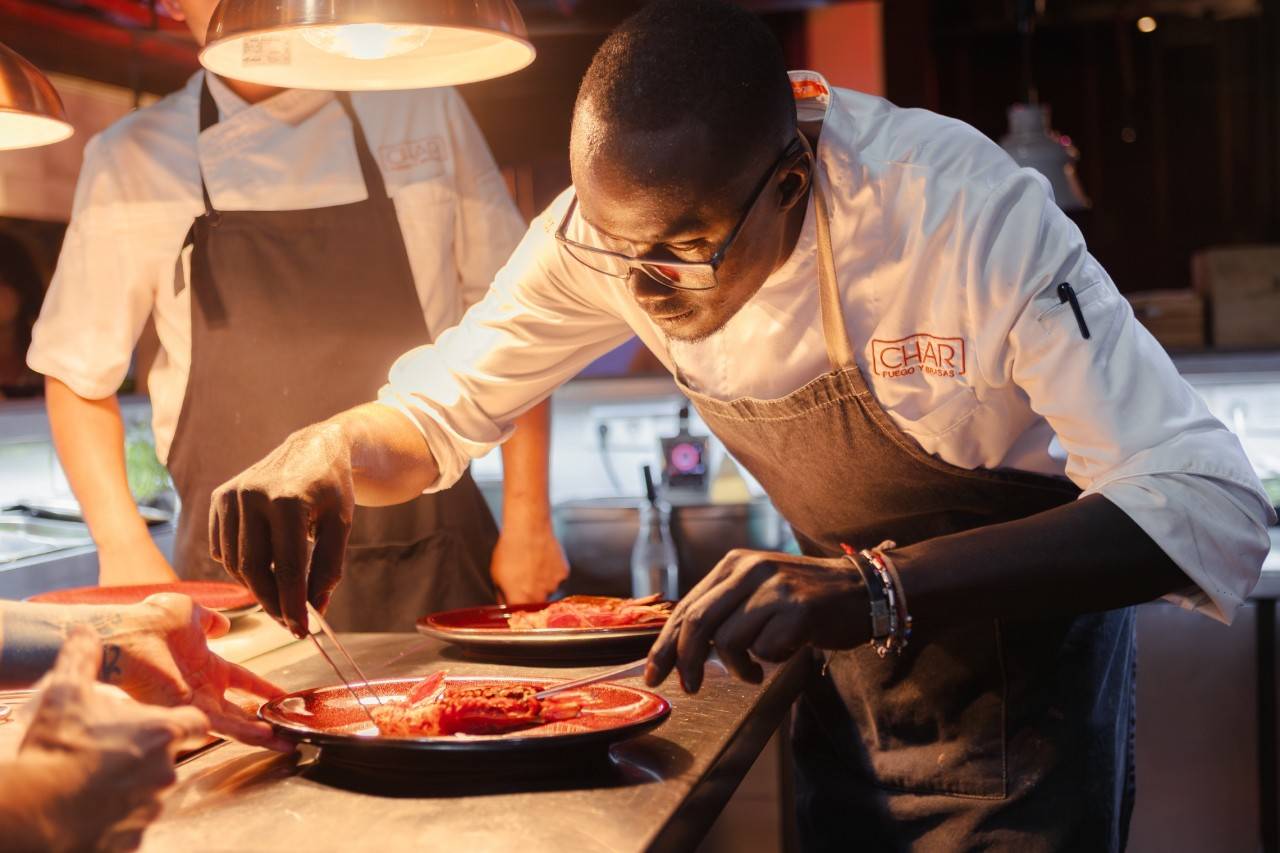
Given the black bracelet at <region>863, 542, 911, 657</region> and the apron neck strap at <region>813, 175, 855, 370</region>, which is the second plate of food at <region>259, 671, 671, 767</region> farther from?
the apron neck strap at <region>813, 175, 855, 370</region>

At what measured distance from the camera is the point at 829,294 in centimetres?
154

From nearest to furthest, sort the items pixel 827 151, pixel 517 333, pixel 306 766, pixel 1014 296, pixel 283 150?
pixel 306 766
pixel 1014 296
pixel 827 151
pixel 517 333
pixel 283 150

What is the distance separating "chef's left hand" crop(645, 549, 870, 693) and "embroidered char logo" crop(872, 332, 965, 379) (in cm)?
39

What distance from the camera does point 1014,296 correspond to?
136 centimetres

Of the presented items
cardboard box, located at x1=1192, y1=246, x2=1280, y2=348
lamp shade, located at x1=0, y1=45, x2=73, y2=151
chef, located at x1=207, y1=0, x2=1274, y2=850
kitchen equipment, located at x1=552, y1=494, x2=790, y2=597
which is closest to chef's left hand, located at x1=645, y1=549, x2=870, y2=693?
chef, located at x1=207, y1=0, x2=1274, y2=850

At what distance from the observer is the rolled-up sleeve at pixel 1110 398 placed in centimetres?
126

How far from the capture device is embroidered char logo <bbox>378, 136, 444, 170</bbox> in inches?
95.9

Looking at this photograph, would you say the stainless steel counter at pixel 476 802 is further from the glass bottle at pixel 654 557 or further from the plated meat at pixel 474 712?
the glass bottle at pixel 654 557

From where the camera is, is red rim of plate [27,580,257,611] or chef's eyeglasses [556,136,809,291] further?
red rim of plate [27,580,257,611]

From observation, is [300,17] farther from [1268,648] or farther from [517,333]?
[1268,648]

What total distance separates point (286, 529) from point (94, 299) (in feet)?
4.01

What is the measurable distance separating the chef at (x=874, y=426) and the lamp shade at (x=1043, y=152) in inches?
104

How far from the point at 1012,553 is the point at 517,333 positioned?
2.69ft

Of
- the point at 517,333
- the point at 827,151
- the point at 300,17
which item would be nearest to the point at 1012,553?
the point at 827,151
